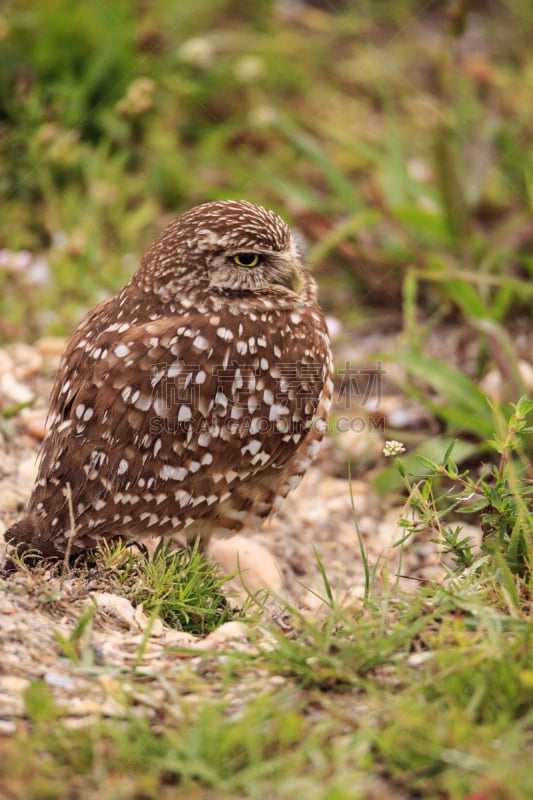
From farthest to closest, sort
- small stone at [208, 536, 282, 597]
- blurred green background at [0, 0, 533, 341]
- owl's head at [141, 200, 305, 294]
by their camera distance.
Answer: blurred green background at [0, 0, 533, 341]
small stone at [208, 536, 282, 597]
owl's head at [141, 200, 305, 294]

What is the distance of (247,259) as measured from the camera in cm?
400

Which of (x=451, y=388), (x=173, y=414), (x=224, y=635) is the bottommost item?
(x=224, y=635)

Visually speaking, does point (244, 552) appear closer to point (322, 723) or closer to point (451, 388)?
point (451, 388)

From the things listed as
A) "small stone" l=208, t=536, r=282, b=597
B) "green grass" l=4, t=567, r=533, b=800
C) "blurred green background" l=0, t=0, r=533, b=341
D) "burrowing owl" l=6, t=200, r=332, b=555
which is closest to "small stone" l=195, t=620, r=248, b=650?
"green grass" l=4, t=567, r=533, b=800

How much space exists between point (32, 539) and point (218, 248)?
140cm

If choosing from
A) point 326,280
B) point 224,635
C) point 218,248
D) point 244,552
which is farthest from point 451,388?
point 224,635

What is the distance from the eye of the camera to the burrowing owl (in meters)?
3.55

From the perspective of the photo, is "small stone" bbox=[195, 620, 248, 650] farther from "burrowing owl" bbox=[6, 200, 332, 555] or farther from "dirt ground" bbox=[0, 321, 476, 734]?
"burrowing owl" bbox=[6, 200, 332, 555]

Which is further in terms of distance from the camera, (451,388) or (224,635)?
(451,388)

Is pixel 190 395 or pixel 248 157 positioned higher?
pixel 248 157

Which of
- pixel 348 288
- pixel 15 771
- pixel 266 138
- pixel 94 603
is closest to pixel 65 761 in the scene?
pixel 15 771

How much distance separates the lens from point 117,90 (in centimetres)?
676

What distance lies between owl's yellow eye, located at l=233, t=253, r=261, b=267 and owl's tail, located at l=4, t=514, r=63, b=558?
1.35m

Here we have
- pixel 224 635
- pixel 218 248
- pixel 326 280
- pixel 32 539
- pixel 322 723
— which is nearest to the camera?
pixel 322 723
